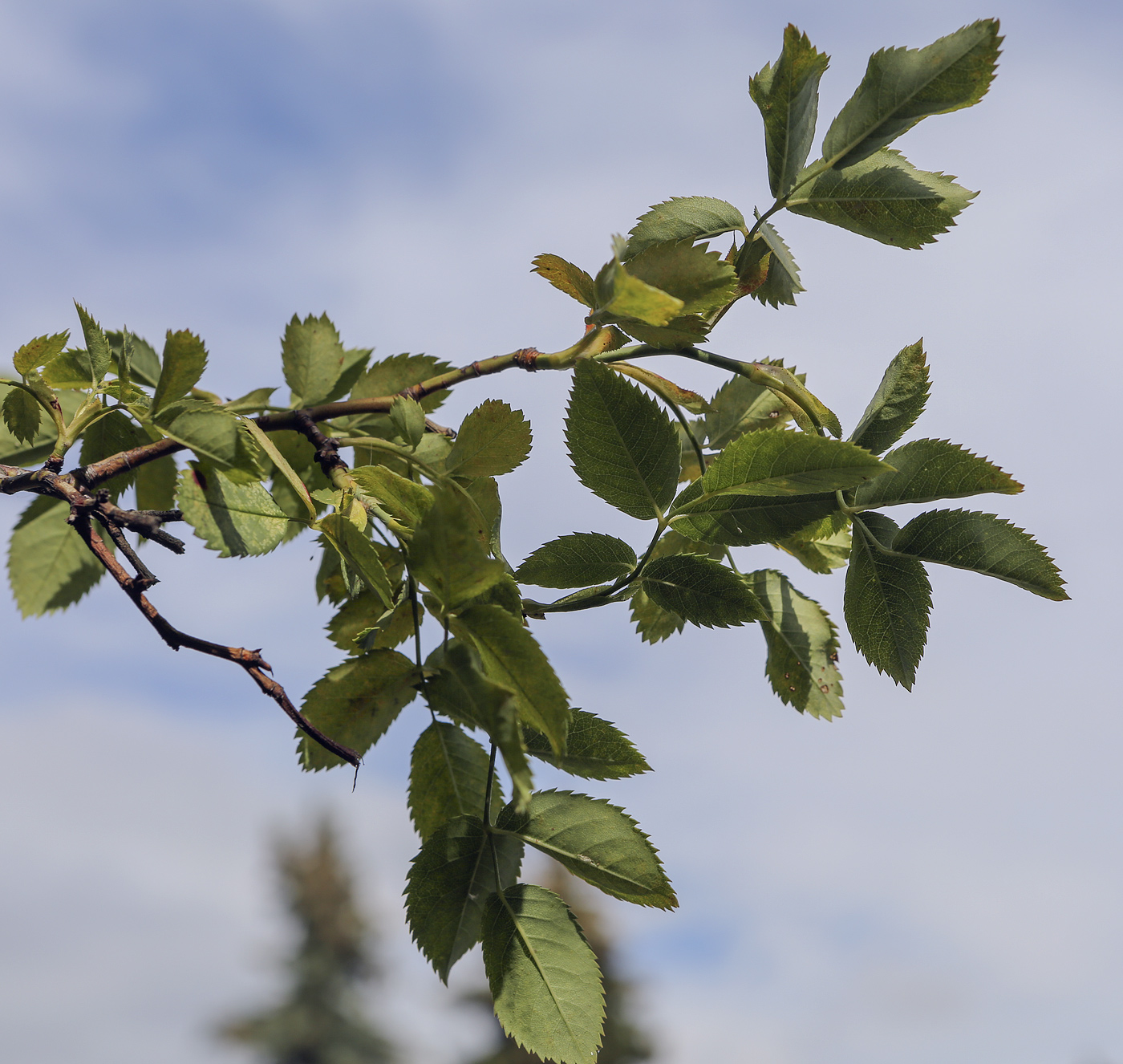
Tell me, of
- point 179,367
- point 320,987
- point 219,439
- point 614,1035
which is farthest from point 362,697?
point 320,987

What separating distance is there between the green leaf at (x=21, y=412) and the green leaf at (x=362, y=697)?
0.63 meters

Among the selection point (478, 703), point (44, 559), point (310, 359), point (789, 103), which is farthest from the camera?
point (44, 559)

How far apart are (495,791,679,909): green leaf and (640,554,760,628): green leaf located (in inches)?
9.8

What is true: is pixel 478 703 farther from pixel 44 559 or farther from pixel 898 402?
pixel 44 559

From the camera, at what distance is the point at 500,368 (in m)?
1.24

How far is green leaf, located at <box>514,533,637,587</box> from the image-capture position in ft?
3.67

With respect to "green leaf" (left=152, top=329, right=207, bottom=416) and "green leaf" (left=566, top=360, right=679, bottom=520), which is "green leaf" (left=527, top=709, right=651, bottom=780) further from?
"green leaf" (left=152, top=329, right=207, bottom=416)

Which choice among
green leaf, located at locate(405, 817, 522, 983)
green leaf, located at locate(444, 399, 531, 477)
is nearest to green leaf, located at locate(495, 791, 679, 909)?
green leaf, located at locate(405, 817, 522, 983)

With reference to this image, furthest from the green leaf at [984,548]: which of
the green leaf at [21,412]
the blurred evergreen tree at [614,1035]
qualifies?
the blurred evergreen tree at [614,1035]

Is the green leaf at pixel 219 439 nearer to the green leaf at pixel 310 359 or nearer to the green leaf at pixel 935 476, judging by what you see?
the green leaf at pixel 310 359

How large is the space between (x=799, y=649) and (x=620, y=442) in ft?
1.47

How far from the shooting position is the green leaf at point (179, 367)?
3.92 feet

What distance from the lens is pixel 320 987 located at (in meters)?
25.5

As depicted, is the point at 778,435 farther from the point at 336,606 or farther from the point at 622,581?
the point at 336,606
